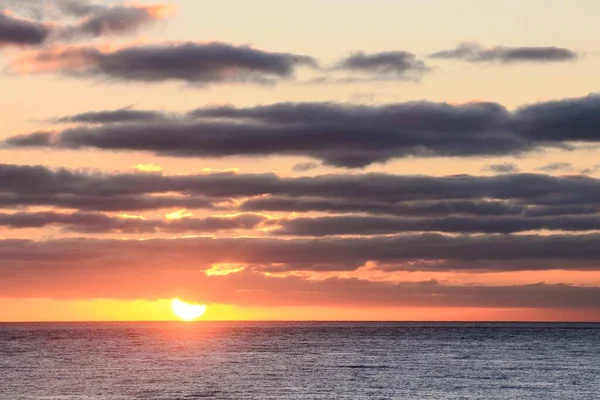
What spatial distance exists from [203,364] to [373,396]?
6080 cm

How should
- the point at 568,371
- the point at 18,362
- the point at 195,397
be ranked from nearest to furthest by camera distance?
the point at 195,397, the point at 568,371, the point at 18,362

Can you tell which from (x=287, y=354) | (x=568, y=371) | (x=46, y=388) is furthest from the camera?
(x=287, y=354)

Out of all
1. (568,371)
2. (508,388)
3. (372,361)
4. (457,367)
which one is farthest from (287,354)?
(508,388)

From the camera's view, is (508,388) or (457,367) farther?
(457,367)

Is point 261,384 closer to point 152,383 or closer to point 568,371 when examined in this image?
point 152,383

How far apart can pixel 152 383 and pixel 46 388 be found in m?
13.9

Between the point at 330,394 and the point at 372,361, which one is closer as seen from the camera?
the point at 330,394

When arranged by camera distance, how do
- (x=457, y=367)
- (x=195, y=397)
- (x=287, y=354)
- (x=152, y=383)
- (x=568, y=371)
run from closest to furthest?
1. (x=195, y=397)
2. (x=152, y=383)
3. (x=568, y=371)
4. (x=457, y=367)
5. (x=287, y=354)

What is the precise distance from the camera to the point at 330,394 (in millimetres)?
107312

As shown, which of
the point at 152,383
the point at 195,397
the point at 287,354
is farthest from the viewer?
the point at 287,354

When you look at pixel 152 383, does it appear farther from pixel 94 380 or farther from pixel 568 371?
pixel 568 371

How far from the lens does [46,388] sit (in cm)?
11156

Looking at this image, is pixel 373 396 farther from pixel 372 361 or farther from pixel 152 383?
pixel 372 361

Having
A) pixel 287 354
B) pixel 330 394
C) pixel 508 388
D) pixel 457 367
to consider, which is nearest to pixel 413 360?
pixel 457 367
